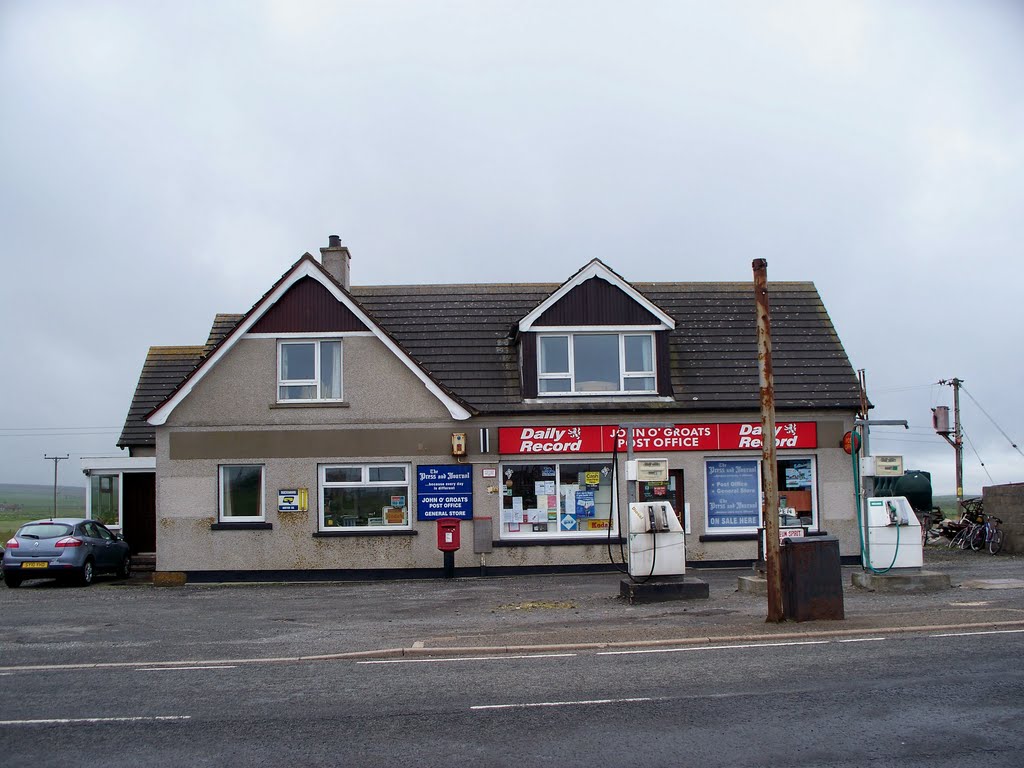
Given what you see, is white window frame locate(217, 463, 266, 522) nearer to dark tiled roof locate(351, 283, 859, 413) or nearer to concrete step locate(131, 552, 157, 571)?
dark tiled roof locate(351, 283, 859, 413)

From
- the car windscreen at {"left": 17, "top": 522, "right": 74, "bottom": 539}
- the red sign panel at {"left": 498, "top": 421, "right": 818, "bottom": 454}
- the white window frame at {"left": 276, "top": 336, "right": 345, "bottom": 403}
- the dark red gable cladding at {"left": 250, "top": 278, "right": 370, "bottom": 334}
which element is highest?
the dark red gable cladding at {"left": 250, "top": 278, "right": 370, "bottom": 334}

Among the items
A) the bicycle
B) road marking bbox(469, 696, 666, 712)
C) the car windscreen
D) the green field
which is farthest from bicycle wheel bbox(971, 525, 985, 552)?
the green field

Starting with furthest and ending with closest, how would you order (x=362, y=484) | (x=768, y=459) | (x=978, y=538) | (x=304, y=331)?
(x=978, y=538) → (x=304, y=331) → (x=362, y=484) → (x=768, y=459)

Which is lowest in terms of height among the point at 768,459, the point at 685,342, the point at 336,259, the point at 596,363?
the point at 768,459

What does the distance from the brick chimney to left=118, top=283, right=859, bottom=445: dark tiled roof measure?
93cm

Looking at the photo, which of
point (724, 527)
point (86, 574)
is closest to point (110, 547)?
point (86, 574)

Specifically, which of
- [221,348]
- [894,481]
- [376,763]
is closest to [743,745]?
[376,763]

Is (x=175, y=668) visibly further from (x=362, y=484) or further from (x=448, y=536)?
(x=362, y=484)

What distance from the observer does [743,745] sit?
292 inches

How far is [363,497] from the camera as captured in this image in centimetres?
2188

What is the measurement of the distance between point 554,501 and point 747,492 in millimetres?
4494

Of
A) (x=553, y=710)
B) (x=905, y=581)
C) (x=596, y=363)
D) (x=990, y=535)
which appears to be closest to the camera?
(x=553, y=710)

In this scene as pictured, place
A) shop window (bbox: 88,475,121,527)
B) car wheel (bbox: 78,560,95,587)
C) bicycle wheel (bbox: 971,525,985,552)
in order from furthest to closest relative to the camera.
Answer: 1. shop window (bbox: 88,475,121,527)
2. bicycle wheel (bbox: 971,525,985,552)
3. car wheel (bbox: 78,560,95,587)

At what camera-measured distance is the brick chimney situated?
80.7 ft
